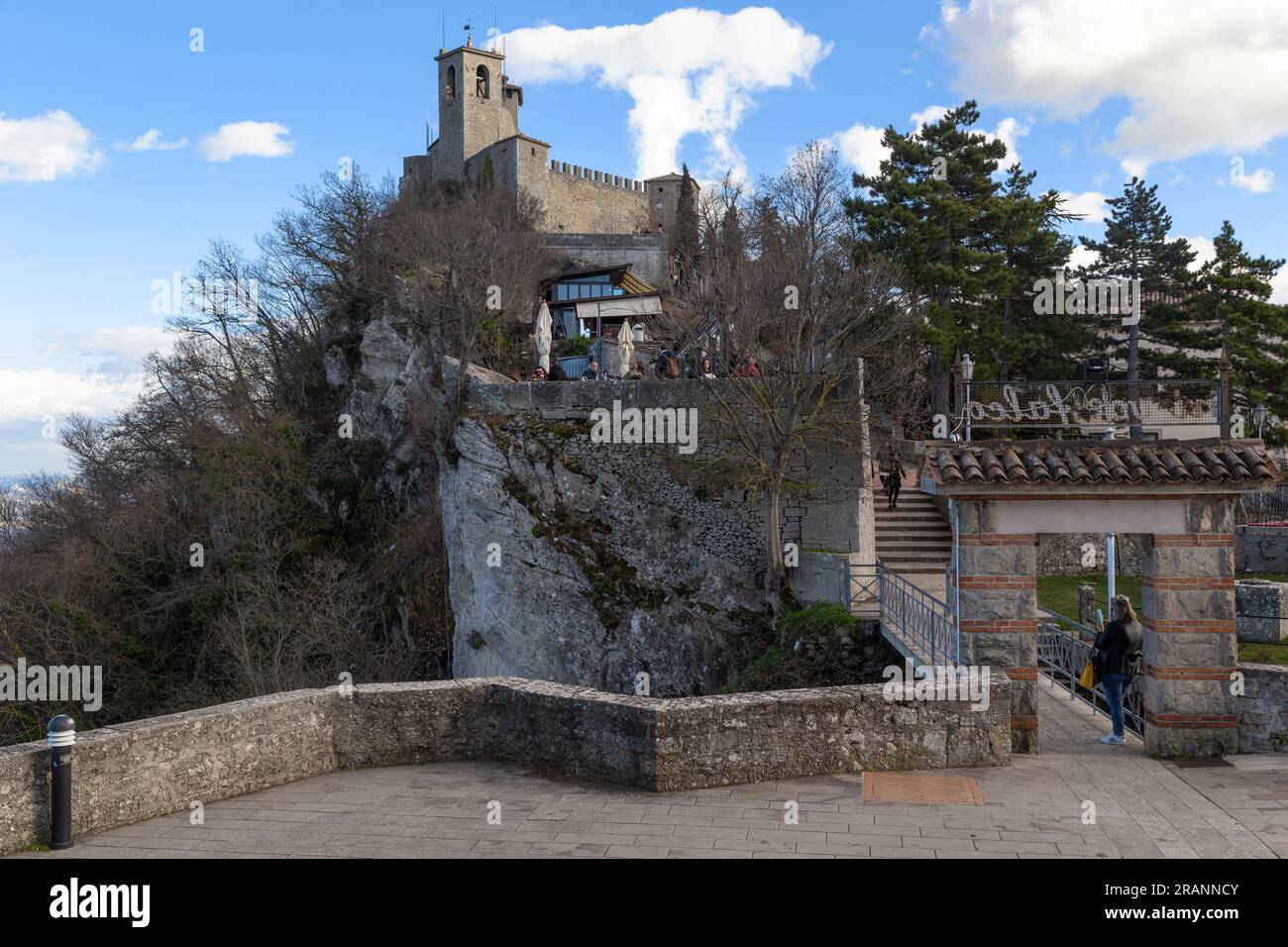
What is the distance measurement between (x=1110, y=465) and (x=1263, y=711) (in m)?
2.88

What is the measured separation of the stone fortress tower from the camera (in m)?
57.9

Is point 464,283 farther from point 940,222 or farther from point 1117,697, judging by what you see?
point 1117,697

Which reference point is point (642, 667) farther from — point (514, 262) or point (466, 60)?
point (466, 60)

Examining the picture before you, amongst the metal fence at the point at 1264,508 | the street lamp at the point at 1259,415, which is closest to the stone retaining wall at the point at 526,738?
the metal fence at the point at 1264,508

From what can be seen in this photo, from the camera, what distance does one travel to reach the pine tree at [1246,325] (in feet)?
101

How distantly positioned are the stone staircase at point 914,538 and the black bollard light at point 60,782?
15.6 metres

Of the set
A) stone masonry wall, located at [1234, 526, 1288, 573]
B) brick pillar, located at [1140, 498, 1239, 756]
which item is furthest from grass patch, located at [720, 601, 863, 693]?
stone masonry wall, located at [1234, 526, 1288, 573]

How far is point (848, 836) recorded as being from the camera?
22.9 ft

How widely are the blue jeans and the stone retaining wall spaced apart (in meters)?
2.19

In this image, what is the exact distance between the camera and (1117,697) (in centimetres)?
1024

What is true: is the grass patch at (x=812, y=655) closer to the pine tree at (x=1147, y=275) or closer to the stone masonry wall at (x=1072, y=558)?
the stone masonry wall at (x=1072, y=558)

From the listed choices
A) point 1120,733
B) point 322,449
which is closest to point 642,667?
point 1120,733

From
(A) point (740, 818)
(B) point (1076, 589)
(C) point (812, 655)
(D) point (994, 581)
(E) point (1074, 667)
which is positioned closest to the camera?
(A) point (740, 818)

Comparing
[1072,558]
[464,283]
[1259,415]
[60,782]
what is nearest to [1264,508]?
[1259,415]
